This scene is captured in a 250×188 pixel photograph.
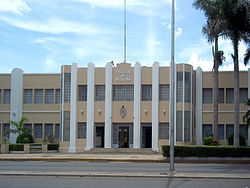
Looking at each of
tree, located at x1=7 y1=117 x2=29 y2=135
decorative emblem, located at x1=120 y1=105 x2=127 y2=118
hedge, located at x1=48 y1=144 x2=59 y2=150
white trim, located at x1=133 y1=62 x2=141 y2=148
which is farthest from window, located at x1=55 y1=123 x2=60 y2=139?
white trim, located at x1=133 y1=62 x2=141 y2=148

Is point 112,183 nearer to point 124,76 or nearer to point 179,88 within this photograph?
point 179,88

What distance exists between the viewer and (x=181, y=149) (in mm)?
27141

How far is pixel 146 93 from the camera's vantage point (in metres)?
37.2

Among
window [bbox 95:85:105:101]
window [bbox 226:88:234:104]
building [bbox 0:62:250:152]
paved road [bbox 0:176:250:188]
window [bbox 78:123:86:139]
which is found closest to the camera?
paved road [bbox 0:176:250:188]

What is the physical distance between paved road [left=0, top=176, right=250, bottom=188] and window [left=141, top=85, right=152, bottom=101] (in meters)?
21.4

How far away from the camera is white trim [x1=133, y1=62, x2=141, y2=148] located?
36.6 metres

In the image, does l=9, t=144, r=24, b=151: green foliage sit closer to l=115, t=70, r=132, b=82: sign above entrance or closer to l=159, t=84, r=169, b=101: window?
l=115, t=70, r=132, b=82: sign above entrance

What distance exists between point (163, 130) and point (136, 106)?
3.36 metres

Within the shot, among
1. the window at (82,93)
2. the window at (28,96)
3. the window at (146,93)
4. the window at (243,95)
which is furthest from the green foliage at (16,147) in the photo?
the window at (243,95)

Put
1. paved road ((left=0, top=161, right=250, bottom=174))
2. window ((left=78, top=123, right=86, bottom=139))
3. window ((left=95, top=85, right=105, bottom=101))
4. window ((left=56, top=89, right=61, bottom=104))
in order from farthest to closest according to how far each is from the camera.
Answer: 1. window ((left=56, top=89, right=61, bottom=104))
2. window ((left=95, top=85, right=105, bottom=101))
3. window ((left=78, top=123, right=86, bottom=139))
4. paved road ((left=0, top=161, right=250, bottom=174))

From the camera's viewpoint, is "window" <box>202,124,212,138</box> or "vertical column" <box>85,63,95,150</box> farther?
"window" <box>202,124,212,138</box>

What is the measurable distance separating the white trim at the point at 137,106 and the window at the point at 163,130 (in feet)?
6.45

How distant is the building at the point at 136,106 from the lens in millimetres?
36500

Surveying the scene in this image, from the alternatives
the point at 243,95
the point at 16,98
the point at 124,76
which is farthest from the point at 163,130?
the point at 16,98
